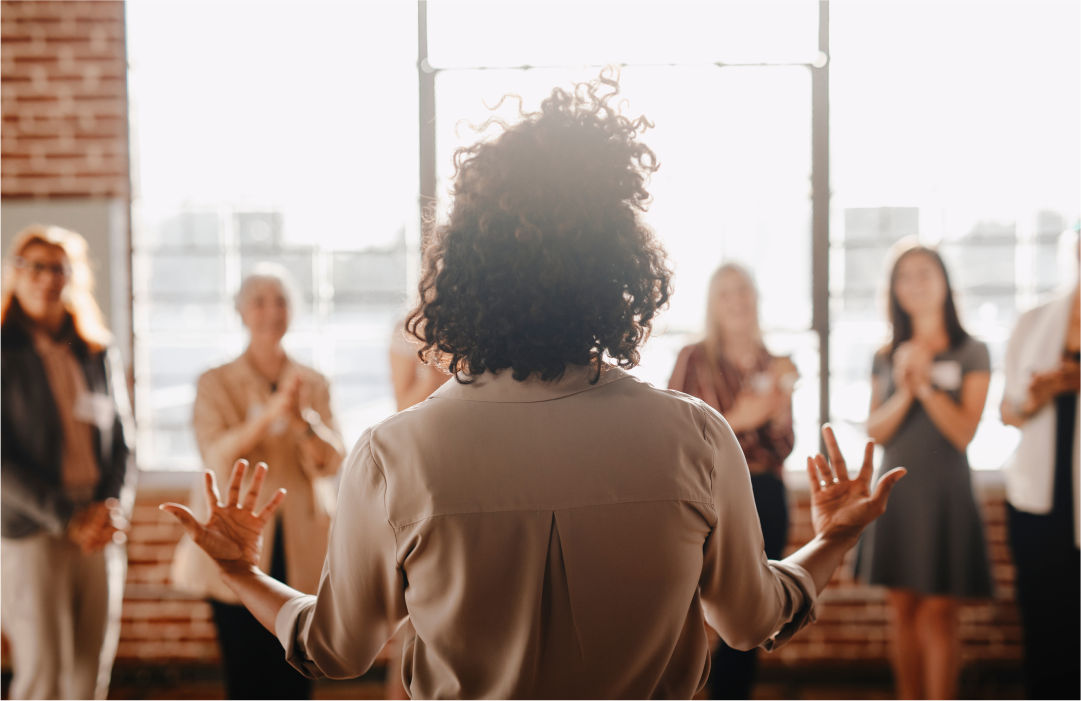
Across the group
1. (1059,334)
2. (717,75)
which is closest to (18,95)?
(717,75)

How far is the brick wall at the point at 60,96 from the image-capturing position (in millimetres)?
3188

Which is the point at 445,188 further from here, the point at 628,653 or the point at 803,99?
the point at 803,99

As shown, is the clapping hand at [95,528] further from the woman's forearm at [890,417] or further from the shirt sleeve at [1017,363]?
the shirt sleeve at [1017,363]

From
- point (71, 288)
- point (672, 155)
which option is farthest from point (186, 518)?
point (672, 155)

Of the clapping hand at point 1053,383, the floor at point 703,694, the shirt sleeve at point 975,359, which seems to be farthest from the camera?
the floor at point 703,694

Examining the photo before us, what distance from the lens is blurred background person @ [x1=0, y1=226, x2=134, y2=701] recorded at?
6.80 feet

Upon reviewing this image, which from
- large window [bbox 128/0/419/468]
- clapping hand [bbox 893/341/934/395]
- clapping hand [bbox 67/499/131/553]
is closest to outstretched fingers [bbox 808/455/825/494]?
clapping hand [bbox 893/341/934/395]

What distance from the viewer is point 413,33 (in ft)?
10.6

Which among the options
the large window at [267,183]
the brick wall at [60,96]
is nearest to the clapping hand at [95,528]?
the large window at [267,183]

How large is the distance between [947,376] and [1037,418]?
12.8 inches

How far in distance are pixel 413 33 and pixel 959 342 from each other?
2586 millimetres

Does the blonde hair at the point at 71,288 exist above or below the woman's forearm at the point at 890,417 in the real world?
above

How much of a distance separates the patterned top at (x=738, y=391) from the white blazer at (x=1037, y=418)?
76 centimetres

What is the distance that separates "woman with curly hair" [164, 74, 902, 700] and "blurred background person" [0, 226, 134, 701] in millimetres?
1686
